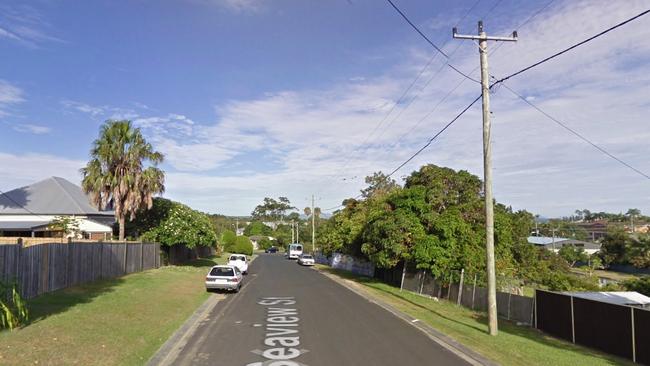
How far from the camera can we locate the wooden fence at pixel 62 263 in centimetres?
1569

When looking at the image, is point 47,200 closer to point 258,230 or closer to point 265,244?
point 265,244

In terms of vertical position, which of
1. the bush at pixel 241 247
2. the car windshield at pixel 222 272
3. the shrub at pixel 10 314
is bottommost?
the bush at pixel 241 247

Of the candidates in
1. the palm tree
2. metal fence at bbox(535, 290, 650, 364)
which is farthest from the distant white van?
metal fence at bbox(535, 290, 650, 364)

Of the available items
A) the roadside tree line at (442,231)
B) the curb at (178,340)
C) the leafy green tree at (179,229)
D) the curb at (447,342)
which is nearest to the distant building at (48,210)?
the leafy green tree at (179,229)

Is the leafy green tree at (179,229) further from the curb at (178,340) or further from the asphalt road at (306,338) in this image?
the curb at (178,340)

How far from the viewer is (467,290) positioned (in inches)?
971

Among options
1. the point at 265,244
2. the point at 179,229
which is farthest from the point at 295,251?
the point at 265,244

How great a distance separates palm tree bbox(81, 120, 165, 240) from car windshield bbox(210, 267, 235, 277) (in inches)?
496

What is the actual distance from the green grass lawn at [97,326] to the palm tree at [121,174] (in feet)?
44.1

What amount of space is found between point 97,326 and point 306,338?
5.29 meters

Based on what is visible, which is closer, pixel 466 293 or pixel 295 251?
pixel 466 293

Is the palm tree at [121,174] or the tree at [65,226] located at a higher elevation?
the palm tree at [121,174]

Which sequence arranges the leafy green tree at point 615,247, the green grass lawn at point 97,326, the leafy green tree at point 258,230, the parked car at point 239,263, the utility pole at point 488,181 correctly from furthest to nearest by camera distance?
the leafy green tree at point 258,230 < the leafy green tree at point 615,247 < the parked car at point 239,263 < the utility pole at point 488,181 < the green grass lawn at point 97,326

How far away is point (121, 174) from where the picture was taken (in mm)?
36156
